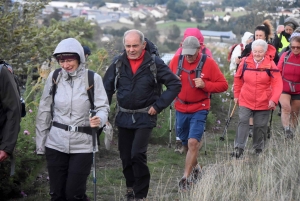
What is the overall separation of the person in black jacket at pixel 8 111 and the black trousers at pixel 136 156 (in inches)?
65.8

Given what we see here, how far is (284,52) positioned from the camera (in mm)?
10758

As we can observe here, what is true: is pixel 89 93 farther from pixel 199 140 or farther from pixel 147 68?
pixel 199 140

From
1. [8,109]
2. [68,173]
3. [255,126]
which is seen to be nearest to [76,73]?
[8,109]

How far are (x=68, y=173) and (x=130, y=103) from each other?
1.23 meters

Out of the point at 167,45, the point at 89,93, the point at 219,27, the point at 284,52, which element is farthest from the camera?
the point at 219,27

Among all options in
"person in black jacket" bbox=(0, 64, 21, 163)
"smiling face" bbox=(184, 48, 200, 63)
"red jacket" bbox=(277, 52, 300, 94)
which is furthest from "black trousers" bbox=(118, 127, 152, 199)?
"red jacket" bbox=(277, 52, 300, 94)

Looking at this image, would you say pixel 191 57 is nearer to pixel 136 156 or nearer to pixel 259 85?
pixel 259 85

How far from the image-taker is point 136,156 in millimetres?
6852

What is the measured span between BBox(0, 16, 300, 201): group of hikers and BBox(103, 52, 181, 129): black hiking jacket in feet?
0.04

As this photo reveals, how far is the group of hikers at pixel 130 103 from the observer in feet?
19.4

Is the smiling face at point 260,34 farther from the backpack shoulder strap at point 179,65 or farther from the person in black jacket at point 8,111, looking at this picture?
the person in black jacket at point 8,111

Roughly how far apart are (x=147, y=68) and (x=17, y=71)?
5.90 metres

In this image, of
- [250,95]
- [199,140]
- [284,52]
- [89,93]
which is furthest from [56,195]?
[284,52]

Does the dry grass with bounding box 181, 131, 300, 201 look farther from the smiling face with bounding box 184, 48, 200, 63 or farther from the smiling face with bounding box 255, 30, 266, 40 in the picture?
the smiling face with bounding box 255, 30, 266, 40
